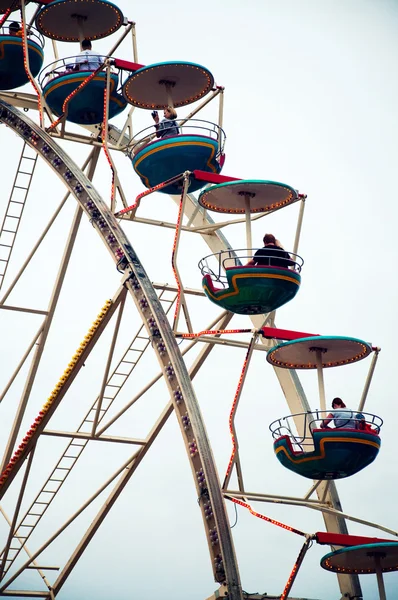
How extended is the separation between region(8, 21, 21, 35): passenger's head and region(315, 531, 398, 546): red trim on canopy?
10063mm

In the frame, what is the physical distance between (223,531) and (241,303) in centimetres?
303

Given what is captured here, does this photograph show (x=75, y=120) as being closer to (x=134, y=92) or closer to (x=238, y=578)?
(x=134, y=92)

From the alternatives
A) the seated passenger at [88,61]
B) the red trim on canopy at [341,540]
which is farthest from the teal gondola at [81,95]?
the red trim on canopy at [341,540]

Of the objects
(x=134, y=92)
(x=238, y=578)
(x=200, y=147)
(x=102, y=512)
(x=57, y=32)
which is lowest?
(x=238, y=578)

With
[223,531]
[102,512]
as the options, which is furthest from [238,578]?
[102,512]

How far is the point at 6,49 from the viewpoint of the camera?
21.9 metres

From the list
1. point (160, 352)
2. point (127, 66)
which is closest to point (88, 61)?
point (127, 66)

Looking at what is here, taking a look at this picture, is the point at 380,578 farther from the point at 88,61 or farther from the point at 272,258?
the point at 88,61

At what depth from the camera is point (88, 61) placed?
21.1m

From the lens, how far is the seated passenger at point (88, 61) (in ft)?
69.1

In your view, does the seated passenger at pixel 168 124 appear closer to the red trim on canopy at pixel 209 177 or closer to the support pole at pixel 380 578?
the red trim on canopy at pixel 209 177

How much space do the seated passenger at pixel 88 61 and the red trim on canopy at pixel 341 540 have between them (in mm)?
8301

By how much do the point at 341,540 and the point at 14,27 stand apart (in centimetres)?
1035

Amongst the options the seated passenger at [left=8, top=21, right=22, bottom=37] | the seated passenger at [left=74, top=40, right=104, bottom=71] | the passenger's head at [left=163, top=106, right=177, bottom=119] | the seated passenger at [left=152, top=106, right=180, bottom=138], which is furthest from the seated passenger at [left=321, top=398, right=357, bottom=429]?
the seated passenger at [left=8, top=21, right=22, bottom=37]
